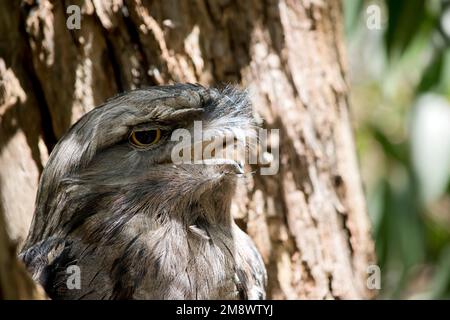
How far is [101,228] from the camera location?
270cm

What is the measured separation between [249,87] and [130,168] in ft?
2.70

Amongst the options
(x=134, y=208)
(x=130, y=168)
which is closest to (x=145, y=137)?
(x=130, y=168)

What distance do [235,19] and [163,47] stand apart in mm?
381

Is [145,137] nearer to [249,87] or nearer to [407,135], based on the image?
[249,87]

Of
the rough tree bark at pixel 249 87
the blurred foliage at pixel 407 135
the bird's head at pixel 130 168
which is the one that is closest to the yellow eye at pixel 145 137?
the bird's head at pixel 130 168

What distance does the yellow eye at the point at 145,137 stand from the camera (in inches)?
108

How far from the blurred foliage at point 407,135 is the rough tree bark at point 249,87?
3.20 feet

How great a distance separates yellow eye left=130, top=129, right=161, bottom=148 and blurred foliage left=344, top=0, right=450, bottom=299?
1.99 meters

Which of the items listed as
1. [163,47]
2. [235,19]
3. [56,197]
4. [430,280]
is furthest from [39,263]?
[430,280]

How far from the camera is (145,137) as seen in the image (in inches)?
108

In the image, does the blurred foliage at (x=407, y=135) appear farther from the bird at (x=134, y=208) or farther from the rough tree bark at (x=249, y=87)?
the bird at (x=134, y=208)
